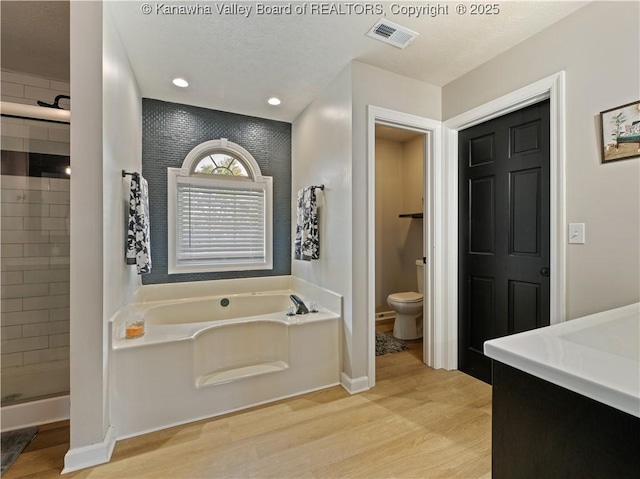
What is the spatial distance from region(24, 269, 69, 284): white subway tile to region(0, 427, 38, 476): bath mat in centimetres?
96

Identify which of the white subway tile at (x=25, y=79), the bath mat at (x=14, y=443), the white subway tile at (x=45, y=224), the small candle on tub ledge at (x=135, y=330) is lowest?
the bath mat at (x=14, y=443)

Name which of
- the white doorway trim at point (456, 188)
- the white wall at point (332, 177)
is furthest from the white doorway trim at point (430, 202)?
the white wall at point (332, 177)

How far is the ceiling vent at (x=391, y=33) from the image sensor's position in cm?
187

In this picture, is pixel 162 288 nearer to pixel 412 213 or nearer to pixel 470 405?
pixel 470 405

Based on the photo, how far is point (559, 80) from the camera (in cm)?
180

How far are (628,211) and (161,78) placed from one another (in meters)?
3.38

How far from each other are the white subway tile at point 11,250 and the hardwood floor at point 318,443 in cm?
121

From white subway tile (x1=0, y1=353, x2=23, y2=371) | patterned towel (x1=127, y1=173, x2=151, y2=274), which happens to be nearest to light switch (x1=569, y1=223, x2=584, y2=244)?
patterned towel (x1=127, y1=173, x2=151, y2=274)

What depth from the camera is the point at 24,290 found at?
2109 millimetres

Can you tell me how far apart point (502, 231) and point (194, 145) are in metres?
3.03

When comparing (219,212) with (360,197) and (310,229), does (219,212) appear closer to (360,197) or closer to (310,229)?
(310,229)

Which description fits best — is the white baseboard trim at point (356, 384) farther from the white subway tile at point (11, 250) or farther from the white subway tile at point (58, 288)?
the white subway tile at point (11, 250)

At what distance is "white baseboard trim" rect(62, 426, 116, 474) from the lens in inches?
59.4

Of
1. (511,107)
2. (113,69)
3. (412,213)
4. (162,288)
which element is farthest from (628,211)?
(162,288)
